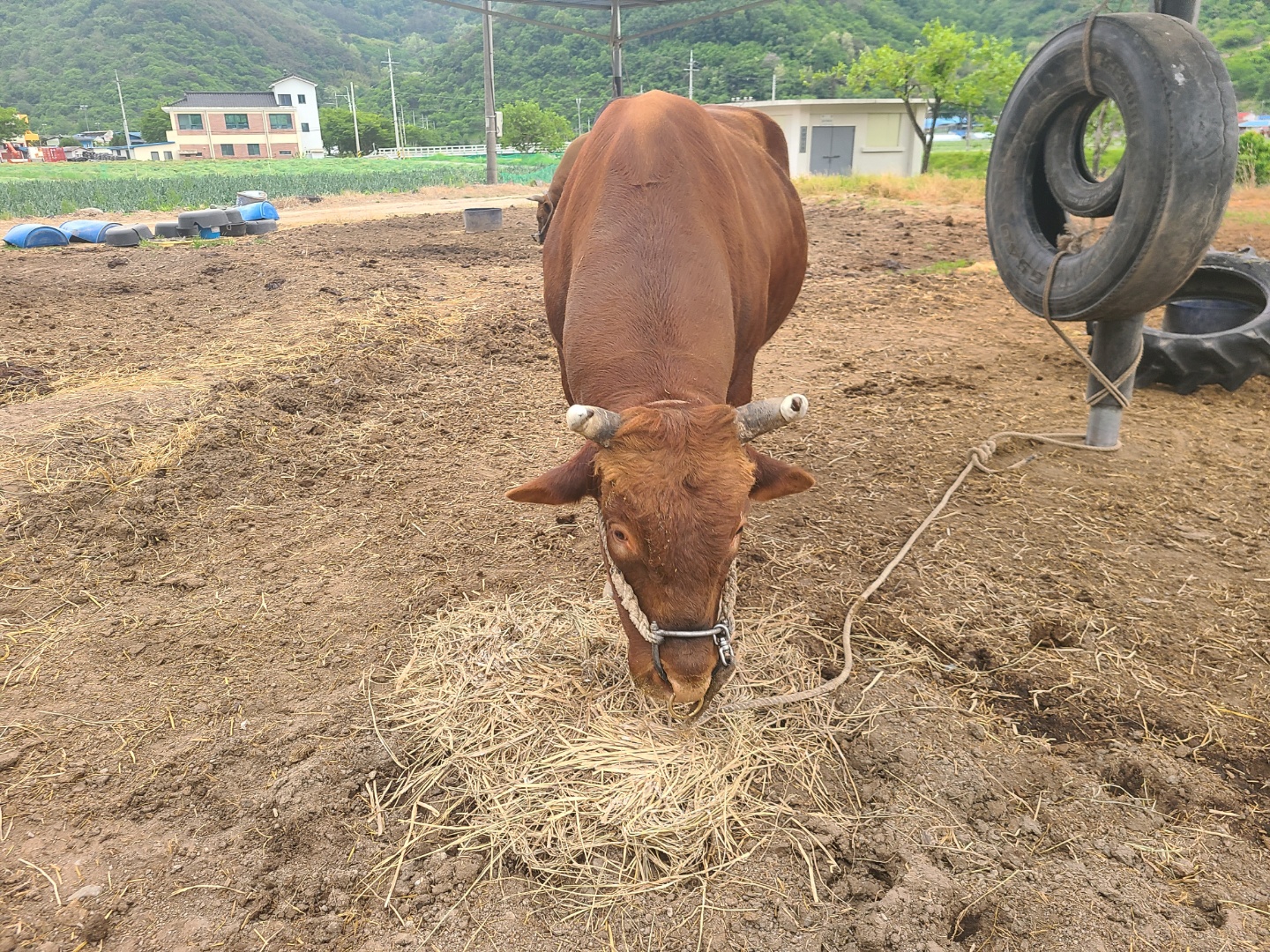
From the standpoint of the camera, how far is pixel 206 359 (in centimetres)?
733

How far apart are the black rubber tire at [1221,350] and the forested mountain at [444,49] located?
35.3 m

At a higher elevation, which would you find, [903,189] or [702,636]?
[903,189]

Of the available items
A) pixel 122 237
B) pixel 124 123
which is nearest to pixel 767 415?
pixel 122 237

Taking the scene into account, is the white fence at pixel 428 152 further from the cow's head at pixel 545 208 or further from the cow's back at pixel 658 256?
the cow's back at pixel 658 256

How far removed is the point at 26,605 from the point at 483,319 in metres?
6.22

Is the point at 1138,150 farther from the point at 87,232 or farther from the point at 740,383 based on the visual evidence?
the point at 87,232

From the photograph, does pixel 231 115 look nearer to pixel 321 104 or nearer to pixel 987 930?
pixel 321 104

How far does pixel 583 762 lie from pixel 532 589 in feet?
4.49

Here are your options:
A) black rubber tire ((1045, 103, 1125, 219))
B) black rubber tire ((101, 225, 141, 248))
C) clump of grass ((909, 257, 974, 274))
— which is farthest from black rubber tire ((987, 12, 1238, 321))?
black rubber tire ((101, 225, 141, 248))

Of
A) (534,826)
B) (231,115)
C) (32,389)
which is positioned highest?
(231,115)

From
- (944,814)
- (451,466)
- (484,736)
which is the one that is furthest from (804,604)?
(451,466)

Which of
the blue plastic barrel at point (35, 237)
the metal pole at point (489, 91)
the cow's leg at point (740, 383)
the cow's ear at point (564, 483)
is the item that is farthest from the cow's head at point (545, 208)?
the metal pole at point (489, 91)

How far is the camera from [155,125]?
94.3 meters

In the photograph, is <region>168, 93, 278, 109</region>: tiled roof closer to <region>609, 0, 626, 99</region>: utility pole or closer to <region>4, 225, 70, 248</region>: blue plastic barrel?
<region>4, 225, 70, 248</region>: blue plastic barrel
